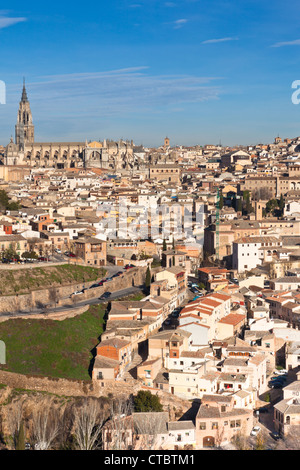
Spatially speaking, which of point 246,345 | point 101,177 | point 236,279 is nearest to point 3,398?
point 246,345

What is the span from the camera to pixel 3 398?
15.4m

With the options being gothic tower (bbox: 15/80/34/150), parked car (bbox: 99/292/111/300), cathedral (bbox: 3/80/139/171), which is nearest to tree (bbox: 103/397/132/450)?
parked car (bbox: 99/292/111/300)

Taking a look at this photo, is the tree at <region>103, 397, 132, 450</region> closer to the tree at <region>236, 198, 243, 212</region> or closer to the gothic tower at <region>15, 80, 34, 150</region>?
the tree at <region>236, 198, 243, 212</region>

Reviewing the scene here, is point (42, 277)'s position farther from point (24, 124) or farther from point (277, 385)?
point (24, 124)

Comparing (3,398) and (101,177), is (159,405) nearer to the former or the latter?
(3,398)

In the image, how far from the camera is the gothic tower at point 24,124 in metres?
60.0

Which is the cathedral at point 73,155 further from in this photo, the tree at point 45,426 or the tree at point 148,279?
the tree at point 45,426

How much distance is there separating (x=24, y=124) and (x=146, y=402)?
48288 mm

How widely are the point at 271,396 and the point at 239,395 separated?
1351 millimetres

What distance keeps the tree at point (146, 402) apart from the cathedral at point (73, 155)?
36354mm

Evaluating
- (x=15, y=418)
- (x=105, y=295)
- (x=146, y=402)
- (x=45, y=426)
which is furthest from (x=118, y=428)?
(x=105, y=295)

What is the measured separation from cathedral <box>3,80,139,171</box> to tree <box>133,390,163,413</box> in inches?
1431

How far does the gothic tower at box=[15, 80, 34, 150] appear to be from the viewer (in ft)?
197

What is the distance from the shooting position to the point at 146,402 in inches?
587
